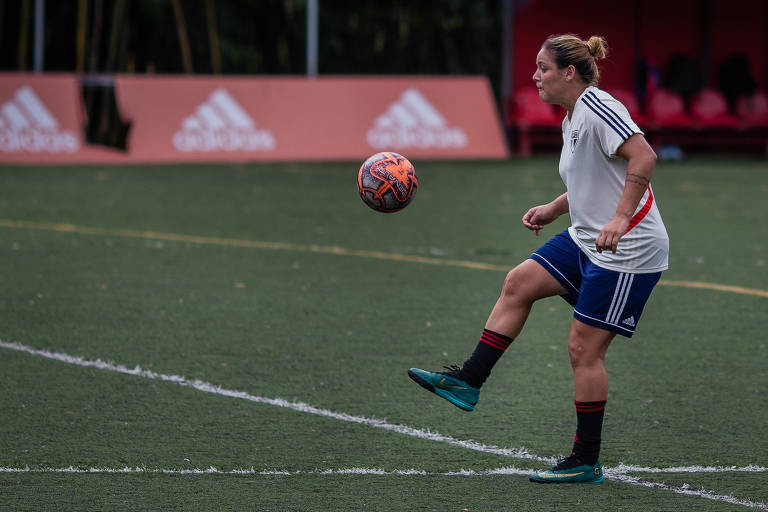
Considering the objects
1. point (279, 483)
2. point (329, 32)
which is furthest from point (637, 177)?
point (329, 32)

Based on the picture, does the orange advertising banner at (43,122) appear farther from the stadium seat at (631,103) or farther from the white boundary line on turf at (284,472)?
the white boundary line on turf at (284,472)

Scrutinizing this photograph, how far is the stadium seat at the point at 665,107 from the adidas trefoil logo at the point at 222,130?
8917 millimetres

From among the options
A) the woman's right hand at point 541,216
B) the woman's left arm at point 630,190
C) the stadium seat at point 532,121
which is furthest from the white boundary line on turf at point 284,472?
the stadium seat at point 532,121

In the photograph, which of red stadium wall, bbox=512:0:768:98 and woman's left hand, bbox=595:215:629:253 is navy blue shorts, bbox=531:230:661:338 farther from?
red stadium wall, bbox=512:0:768:98

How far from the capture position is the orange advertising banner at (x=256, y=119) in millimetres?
20359

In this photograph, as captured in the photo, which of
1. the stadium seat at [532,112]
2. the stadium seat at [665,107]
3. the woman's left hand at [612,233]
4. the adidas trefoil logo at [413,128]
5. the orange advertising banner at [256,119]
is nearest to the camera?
the woman's left hand at [612,233]

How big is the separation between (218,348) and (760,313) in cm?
389

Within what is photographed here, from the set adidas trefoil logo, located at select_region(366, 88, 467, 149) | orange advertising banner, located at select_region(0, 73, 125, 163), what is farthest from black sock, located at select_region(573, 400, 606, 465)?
adidas trefoil logo, located at select_region(366, 88, 467, 149)

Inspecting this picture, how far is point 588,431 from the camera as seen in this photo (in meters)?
5.18

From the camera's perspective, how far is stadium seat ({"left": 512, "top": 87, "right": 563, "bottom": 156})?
972 inches

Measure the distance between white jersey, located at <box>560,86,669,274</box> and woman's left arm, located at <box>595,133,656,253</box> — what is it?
90 millimetres

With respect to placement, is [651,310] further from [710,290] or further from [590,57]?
[590,57]

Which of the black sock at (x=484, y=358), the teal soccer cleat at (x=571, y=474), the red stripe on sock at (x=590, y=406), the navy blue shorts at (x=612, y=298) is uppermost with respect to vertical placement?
the navy blue shorts at (x=612, y=298)

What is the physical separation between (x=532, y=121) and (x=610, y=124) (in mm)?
19954
